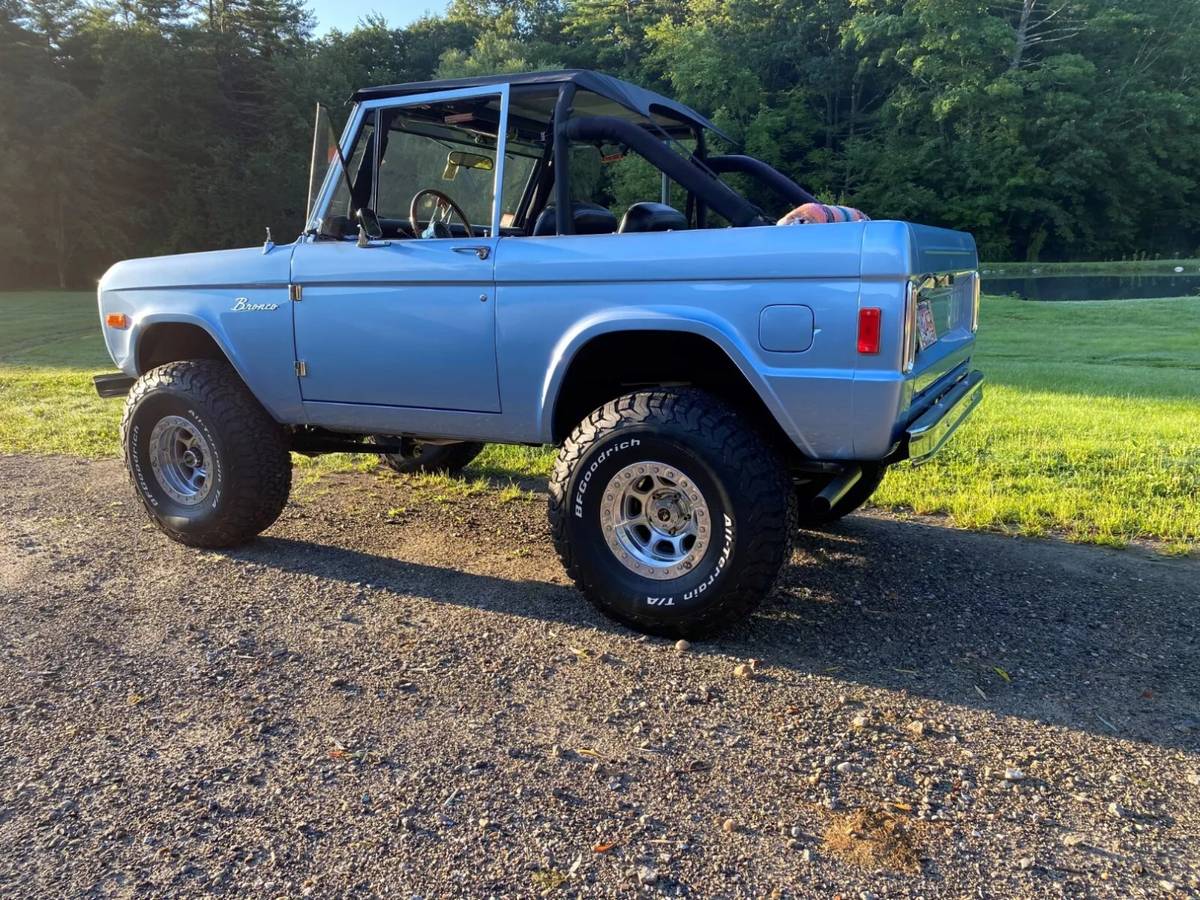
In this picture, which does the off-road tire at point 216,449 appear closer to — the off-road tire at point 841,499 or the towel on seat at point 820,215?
the off-road tire at point 841,499

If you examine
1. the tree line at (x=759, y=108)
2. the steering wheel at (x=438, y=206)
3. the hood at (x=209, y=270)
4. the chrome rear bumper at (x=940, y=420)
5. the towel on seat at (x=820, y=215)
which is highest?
the tree line at (x=759, y=108)

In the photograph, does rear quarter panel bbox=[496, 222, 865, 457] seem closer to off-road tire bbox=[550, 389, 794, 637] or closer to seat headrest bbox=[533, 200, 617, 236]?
off-road tire bbox=[550, 389, 794, 637]

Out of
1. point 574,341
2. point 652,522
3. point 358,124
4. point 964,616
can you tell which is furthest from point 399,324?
point 964,616

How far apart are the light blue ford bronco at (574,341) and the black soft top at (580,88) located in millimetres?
16

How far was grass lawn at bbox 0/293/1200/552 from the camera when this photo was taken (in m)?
5.03

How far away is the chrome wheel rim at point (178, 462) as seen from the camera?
4.63 metres

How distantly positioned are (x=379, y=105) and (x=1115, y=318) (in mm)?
19061

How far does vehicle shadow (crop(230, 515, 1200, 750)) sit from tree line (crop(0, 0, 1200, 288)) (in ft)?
130

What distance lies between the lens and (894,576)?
4.20 m

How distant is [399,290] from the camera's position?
12.8 ft

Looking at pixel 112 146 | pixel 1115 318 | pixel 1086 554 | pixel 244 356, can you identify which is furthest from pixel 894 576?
pixel 112 146

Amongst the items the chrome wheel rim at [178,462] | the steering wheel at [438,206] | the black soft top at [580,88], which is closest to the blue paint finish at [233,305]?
the chrome wheel rim at [178,462]

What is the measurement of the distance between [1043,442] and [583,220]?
4.21 meters

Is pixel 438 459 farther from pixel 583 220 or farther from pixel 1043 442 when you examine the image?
pixel 1043 442
